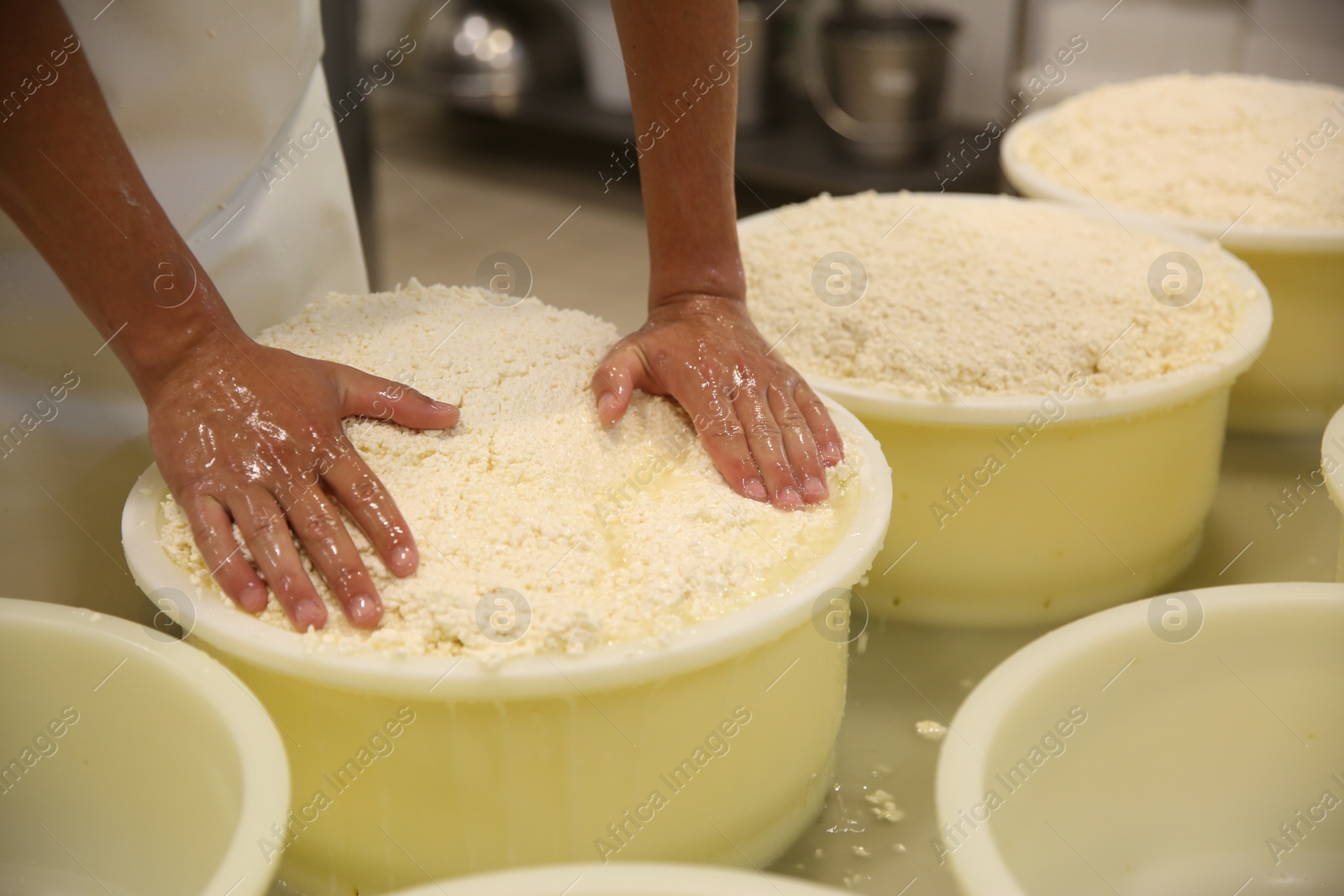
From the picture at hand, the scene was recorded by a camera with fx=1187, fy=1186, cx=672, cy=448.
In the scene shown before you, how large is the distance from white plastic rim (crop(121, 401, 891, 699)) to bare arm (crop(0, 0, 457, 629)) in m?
0.03

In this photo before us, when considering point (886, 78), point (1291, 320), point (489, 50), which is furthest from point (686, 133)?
point (489, 50)

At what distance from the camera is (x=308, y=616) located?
82 centimetres

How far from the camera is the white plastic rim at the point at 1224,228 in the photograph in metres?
1.44

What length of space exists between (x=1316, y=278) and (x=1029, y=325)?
497 millimetres

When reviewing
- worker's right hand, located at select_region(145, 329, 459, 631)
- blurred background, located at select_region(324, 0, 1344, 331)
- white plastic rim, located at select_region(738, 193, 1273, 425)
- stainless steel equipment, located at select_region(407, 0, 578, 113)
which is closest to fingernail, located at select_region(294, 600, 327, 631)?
worker's right hand, located at select_region(145, 329, 459, 631)

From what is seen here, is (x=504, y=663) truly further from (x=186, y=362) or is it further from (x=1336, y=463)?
(x=1336, y=463)

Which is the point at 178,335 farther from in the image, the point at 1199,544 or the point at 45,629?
the point at 1199,544

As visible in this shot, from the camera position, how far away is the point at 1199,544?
53.8 inches

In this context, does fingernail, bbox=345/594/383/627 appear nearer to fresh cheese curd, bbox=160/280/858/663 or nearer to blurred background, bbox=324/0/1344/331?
fresh cheese curd, bbox=160/280/858/663

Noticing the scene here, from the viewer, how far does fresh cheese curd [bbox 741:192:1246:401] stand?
120 cm

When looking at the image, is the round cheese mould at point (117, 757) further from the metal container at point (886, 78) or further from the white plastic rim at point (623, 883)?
the metal container at point (886, 78)

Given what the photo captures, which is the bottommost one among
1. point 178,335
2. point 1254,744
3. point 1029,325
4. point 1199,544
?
point 1199,544

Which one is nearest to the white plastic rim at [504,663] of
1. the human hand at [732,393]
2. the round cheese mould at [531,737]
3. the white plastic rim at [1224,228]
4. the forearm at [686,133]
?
the round cheese mould at [531,737]

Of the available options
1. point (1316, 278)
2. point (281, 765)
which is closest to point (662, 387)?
point (281, 765)
